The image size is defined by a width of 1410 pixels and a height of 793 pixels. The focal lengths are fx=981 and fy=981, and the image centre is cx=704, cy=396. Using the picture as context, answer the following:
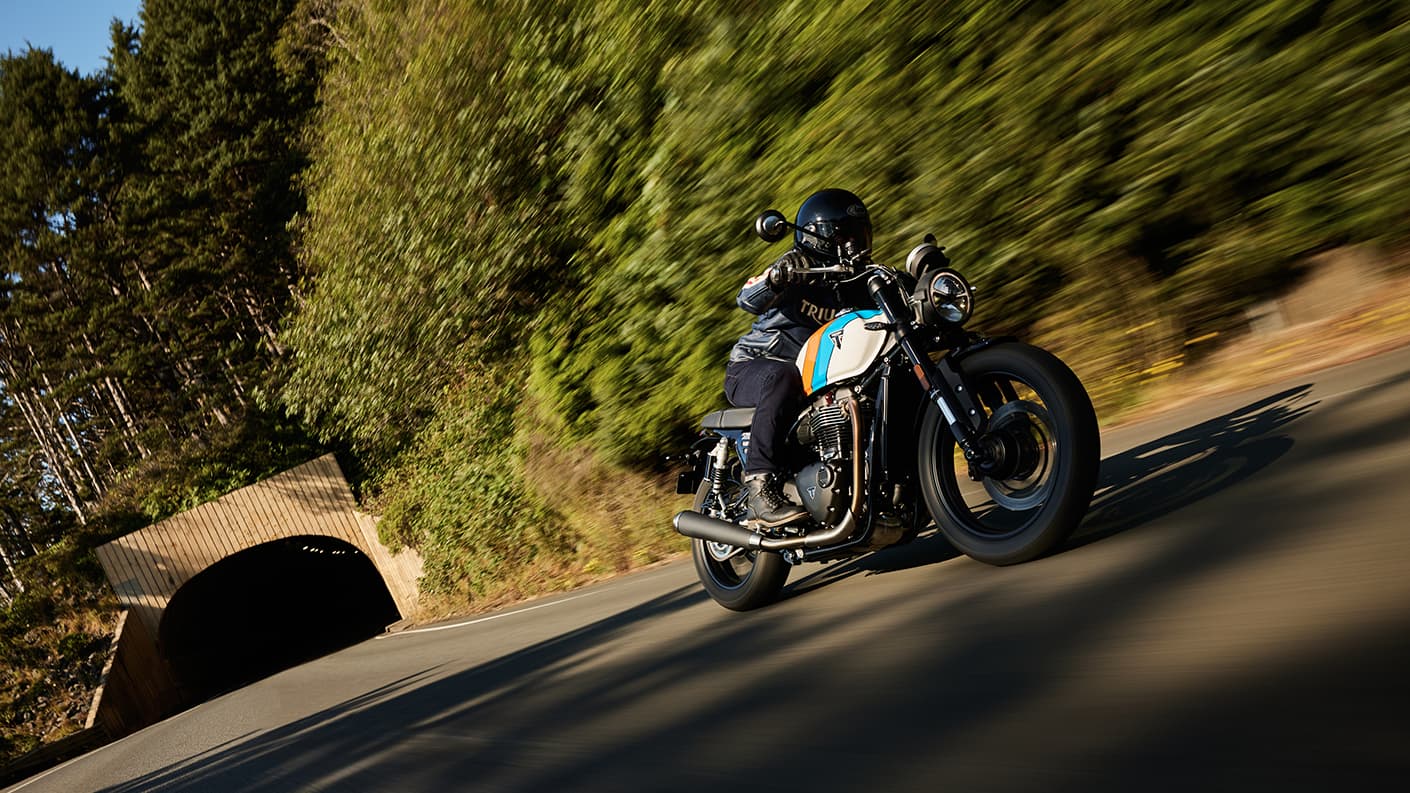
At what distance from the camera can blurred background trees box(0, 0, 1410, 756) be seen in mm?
5289

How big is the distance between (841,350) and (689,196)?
487 cm

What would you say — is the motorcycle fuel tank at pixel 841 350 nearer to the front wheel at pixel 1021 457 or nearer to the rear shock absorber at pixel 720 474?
the front wheel at pixel 1021 457

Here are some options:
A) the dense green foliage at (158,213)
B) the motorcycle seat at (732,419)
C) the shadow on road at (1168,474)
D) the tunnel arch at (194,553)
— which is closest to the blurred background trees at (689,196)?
the tunnel arch at (194,553)

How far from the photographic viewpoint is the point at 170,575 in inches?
963

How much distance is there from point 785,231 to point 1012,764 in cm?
244

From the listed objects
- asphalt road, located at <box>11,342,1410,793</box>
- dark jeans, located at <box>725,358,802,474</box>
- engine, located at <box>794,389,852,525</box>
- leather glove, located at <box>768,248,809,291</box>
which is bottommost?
asphalt road, located at <box>11,342,1410,793</box>

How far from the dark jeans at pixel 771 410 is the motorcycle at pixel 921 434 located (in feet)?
0.21

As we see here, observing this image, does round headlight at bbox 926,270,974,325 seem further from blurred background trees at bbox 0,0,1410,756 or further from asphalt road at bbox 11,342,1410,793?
blurred background trees at bbox 0,0,1410,756

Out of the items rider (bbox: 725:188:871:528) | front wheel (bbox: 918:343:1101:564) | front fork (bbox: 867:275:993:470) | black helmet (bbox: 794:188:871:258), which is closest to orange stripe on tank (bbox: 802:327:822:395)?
rider (bbox: 725:188:871:528)

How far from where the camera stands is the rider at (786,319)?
4.04 metres

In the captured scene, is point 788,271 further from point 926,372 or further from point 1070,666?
point 1070,666

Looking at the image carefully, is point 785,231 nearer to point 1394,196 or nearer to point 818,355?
point 818,355

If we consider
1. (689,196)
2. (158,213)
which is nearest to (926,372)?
(689,196)

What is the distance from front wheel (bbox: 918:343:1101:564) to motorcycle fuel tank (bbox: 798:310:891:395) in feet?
1.18
